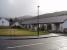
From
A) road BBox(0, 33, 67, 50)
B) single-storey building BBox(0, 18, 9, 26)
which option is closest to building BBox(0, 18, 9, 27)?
single-storey building BBox(0, 18, 9, 26)

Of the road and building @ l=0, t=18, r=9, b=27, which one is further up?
building @ l=0, t=18, r=9, b=27

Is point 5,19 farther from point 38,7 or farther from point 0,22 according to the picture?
point 38,7

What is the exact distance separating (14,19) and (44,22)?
25.7m

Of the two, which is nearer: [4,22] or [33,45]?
[33,45]

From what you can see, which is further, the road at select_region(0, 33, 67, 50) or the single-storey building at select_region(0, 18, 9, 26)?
the single-storey building at select_region(0, 18, 9, 26)

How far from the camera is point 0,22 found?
104 m

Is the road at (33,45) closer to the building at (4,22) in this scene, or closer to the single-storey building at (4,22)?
the building at (4,22)

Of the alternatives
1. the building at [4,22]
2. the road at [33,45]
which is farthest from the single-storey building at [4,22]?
the road at [33,45]

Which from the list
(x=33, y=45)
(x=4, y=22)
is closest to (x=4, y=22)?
(x=4, y=22)

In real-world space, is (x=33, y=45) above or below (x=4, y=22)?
below

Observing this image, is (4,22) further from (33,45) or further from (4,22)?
(33,45)

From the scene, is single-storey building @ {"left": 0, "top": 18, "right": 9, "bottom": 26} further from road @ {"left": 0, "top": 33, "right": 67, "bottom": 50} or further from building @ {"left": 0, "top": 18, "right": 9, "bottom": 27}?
road @ {"left": 0, "top": 33, "right": 67, "bottom": 50}

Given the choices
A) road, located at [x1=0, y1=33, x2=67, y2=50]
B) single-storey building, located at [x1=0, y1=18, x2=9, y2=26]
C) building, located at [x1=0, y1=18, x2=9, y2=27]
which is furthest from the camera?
single-storey building, located at [x1=0, y1=18, x2=9, y2=26]

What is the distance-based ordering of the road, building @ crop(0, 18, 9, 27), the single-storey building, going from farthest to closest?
the single-storey building
building @ crop(0, 18, 9, 27)
the road
